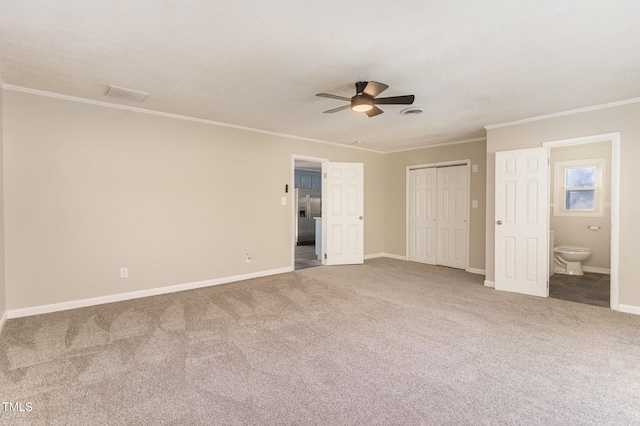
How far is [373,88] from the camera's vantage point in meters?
2.88

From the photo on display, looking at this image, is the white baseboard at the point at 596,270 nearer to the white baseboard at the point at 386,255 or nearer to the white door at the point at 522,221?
the white door at the point at 522,221

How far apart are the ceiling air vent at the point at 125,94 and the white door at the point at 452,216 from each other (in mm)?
5343

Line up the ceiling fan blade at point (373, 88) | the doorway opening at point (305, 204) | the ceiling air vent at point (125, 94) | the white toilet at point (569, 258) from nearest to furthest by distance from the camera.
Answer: the ceiling fan blade at point (373, 88), the ceiling air vent at point (125, 94), the white toilet at point (569, 258), the doorway opening at point (305, 204)

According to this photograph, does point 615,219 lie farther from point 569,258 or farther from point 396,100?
point 396,100

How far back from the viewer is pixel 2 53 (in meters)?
2.61

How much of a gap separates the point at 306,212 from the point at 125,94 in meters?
6.44

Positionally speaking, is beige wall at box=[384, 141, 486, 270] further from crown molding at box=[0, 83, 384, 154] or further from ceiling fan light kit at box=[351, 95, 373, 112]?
ceiling fan light kit at box=[351, 95, 373, 112]

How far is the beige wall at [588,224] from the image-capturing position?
5.65 m

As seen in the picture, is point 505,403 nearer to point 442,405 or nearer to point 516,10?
point 442,405

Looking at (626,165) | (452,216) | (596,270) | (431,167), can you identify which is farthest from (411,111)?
(596,270)

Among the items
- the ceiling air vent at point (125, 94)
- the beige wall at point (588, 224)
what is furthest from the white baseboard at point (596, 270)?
the ceiling air vent at point (125, 94)

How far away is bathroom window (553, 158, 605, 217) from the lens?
575 centimetres

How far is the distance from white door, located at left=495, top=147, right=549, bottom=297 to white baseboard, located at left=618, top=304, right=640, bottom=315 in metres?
0.73

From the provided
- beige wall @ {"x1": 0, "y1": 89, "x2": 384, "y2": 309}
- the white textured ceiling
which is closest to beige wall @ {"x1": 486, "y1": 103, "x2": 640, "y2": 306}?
the white textured ceiling
